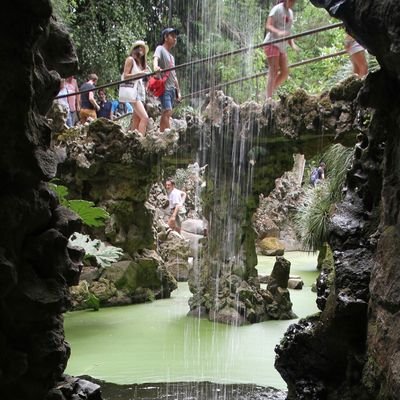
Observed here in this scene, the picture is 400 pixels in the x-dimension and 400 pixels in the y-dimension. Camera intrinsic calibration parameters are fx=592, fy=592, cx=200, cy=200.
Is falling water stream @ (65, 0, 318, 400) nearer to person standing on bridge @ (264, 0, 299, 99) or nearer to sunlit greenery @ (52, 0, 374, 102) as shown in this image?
person standing on bridge @ (264, 0, 299, 99)

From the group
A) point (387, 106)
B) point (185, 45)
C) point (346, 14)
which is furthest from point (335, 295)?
point (185, 45)

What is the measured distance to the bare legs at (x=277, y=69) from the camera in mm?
7395

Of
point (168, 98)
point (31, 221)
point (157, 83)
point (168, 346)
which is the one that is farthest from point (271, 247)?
point (31, 221)

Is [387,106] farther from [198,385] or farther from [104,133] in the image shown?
[104,133]

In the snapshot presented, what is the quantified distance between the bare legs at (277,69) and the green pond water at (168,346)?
330 centimetres

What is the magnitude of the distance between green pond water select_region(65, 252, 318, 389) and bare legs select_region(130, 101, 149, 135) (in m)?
2.97

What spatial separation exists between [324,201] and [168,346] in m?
5.28

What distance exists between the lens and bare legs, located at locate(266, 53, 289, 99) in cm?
Result: 739

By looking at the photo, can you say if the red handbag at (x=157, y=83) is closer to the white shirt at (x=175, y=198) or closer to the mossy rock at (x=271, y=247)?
the white shirt at (x=175, y=198)

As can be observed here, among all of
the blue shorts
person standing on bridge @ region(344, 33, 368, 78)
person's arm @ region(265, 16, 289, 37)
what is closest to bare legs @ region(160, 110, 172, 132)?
the blue shorts

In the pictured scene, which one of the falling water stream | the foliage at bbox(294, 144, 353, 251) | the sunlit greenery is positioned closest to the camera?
the falling water stream

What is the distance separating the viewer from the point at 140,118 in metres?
9.67

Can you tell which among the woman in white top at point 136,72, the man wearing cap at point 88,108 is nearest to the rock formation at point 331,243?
the woman in white top at point 136,72

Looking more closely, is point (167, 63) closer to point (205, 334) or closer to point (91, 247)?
point (205, 334)
